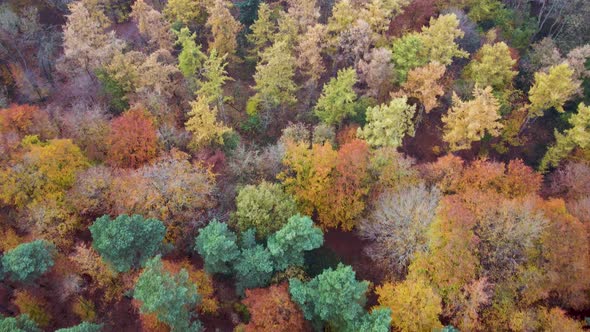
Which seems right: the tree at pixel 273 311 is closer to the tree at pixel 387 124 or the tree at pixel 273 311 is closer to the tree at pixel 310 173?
the tree at pixel 310 173

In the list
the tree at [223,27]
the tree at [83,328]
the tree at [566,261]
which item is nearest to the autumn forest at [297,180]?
the tree at [566,261]

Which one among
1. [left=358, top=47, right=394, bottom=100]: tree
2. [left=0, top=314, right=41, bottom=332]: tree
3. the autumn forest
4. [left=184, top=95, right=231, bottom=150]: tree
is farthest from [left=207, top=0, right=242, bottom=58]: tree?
[left=0, top=314, right=41, bottom=332]: tree

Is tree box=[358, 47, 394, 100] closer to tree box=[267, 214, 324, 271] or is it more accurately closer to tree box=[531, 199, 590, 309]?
tree box=[267, 214, 324, 271]

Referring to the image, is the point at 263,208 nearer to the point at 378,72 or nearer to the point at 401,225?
the point at 401,225

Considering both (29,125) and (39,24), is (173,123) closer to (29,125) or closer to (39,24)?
(29,125)

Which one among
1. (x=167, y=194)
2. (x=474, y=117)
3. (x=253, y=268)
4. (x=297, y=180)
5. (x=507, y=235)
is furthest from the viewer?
(x=474, y=117)

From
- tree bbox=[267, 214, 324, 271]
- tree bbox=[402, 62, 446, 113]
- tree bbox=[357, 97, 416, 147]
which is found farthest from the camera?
→ tree bbox=[402, 62, 446, 113]

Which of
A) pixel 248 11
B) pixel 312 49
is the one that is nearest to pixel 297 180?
pixel 312 49
